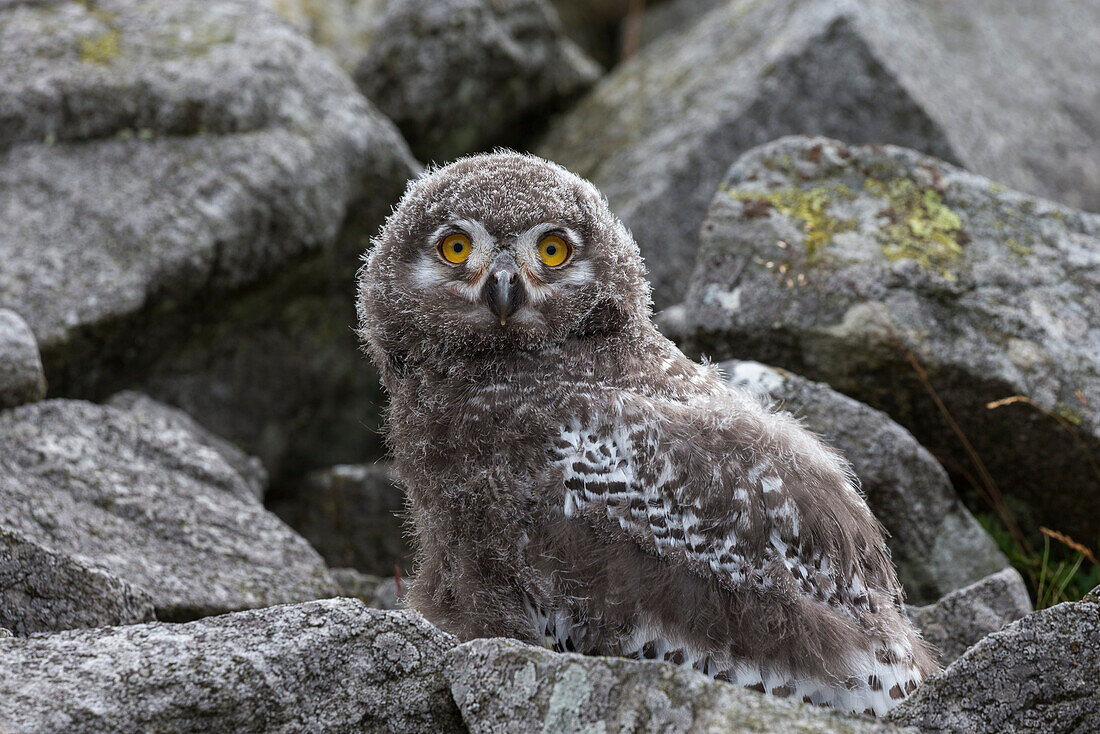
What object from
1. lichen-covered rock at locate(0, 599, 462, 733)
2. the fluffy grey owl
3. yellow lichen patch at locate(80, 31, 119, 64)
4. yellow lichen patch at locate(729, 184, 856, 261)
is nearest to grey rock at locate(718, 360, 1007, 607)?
the fluffy grey owl

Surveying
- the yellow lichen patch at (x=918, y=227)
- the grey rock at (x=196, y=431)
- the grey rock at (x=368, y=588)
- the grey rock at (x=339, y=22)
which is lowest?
the grey rock at (x=368, y=588)

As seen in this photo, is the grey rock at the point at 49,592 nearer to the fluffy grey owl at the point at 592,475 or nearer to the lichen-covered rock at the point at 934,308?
the fluffy grey owl at the point at 592,475

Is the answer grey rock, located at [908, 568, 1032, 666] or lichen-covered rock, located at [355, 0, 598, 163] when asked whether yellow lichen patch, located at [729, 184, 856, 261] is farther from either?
lichen-covered rock, located at [355, 0, 598, 163]

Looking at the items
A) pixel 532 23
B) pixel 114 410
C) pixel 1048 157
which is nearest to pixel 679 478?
pixel 114 410

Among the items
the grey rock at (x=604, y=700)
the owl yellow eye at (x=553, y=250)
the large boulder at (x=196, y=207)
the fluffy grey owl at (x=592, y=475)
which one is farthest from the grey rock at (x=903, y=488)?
the large boulder at (x=196, y=207)

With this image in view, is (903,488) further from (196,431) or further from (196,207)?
(196,207)

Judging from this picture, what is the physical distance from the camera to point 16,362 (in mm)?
4547

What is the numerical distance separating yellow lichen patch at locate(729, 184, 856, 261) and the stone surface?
4.02ft

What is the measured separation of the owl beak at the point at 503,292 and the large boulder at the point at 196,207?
262 centimetres

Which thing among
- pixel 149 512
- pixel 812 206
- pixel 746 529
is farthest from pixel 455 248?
pixel 812 206

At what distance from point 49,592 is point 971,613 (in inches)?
134

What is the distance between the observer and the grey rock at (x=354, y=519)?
230 inches

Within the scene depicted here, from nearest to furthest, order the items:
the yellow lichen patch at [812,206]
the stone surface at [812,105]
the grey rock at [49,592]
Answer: the grey rock at [49,592] < the yellow lichen patch at [812,206] < the stone surface at [812,105]

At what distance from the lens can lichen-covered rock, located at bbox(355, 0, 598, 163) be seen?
7312mm
